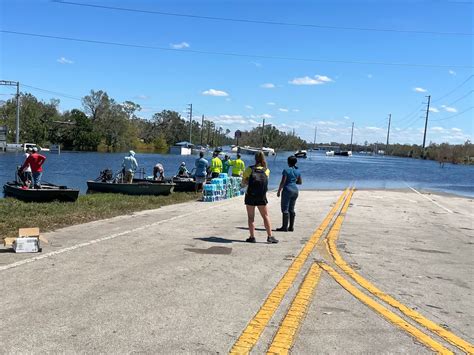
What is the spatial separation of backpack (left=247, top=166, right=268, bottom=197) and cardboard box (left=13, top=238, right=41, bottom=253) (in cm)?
391

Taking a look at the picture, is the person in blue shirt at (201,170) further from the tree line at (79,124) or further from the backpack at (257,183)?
the tree line at (79,124)

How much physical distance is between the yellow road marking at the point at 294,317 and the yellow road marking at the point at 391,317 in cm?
36

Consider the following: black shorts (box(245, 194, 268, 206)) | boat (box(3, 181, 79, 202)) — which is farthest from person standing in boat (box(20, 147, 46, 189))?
black shorts (box(245, 194, 268, 206))

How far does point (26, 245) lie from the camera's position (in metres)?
7.91

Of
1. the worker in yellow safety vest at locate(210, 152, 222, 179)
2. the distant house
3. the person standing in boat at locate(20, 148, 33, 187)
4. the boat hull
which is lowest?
the distant house

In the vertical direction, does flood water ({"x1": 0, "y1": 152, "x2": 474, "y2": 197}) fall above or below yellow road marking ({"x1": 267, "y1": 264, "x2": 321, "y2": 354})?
below

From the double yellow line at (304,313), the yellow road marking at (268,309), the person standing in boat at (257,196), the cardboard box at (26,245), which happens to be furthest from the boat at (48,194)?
the double yellow line at (304,313)

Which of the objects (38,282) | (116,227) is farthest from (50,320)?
(116,227)

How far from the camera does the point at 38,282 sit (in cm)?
625

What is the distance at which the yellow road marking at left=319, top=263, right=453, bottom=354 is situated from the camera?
474cm

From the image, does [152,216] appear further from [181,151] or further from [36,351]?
[181,151]

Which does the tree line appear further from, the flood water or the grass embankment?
the grass embankment

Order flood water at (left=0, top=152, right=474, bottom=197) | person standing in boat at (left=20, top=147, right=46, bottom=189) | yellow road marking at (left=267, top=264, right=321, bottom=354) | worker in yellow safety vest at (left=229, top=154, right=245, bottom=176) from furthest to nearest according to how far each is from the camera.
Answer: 1. flood water at (left=0, top=152, right=474, bottom=197)
2. worker in yellow safety vest at (left=229, top=154, right=245, bottom=176)
3. person standing in boat at (left=20, top=147, right=46, bottom=189)
4. yellow road marking at (left=267, top=264, right=321, bottom=354)

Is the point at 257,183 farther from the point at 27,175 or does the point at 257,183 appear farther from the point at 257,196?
the point at 27,175
